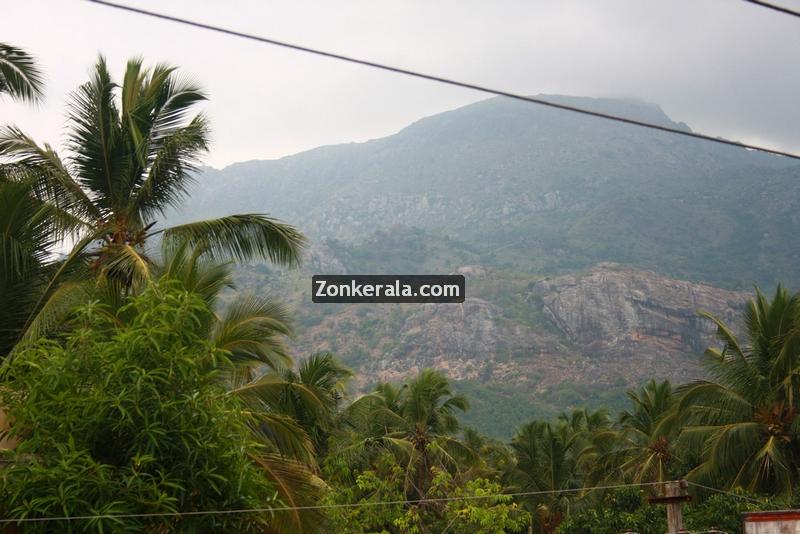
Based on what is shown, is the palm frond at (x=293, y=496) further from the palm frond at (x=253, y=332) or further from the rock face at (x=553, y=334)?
the rock face at (x=553, y=334)

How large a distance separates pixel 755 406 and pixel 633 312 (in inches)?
4263

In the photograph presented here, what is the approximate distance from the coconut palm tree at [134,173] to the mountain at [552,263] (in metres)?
82.1

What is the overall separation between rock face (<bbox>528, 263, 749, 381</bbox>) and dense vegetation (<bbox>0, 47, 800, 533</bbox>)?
94.7 m

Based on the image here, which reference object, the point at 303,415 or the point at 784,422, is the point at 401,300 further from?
the point at 784,422

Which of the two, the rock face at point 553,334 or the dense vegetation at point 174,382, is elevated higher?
the rock face at point 553,334

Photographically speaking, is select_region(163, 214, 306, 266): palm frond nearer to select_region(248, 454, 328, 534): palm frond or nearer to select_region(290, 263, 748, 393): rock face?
select_region(248, 454, 328, 534): palm frond

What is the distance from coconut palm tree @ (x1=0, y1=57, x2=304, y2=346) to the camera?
43.3ft

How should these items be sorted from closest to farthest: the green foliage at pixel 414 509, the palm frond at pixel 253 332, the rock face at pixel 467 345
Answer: the palm frond at pixel 253 332, the green foliage at pixel 414 509, the rock face at pixel 467 345

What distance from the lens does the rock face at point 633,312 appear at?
120938mm

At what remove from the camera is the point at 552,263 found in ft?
477

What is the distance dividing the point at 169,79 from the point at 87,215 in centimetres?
240

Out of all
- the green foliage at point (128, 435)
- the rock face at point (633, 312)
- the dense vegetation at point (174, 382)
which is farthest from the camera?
the rock face at point (633, 312)

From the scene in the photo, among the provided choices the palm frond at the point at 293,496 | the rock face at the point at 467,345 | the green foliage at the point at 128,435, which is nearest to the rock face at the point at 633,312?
the rock face at the point at 467,345

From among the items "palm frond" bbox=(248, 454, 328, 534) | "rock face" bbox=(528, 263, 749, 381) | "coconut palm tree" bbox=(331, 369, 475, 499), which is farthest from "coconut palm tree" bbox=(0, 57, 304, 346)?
"rock face" bbox=(528, 263, 749, 381)
